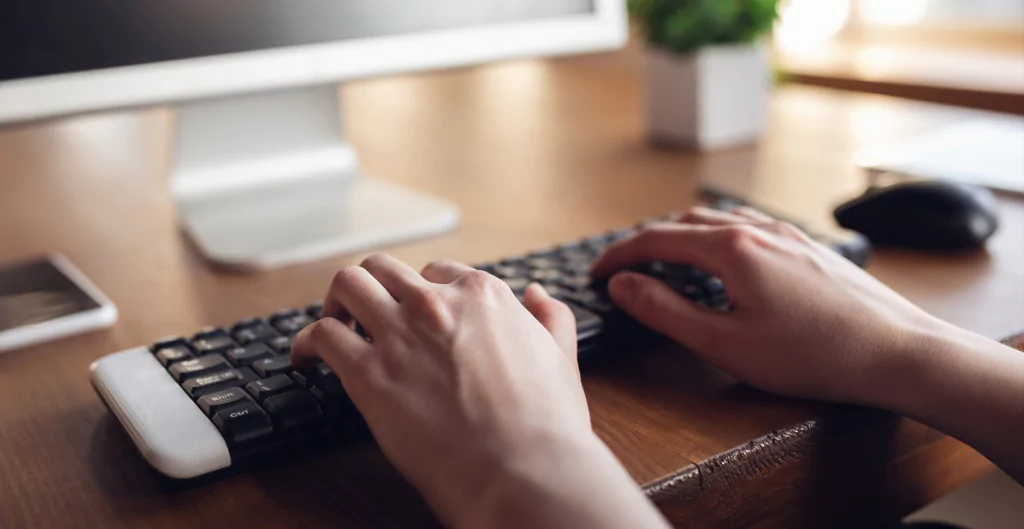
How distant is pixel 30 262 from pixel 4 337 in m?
0.17

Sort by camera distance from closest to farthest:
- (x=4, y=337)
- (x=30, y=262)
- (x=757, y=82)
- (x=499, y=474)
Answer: (x=499, y=474) → (x=4, y=337) → (x=30, y=262) → (x=757, y=82)

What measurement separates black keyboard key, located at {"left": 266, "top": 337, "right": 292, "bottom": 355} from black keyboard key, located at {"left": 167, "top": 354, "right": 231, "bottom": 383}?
3 centimetres

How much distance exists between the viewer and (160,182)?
43.1 inches

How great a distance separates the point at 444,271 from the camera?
545 millimetres

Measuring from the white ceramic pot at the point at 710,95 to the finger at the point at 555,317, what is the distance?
1.96 ft

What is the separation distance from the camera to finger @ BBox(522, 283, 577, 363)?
0.49 meters

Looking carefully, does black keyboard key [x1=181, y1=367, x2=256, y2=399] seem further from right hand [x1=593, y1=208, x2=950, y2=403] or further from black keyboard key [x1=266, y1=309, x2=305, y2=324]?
right hand [x1=593, y1=208, x2=950, y2=403]

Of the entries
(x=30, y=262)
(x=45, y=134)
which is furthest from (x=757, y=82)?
(x=45, y=134)

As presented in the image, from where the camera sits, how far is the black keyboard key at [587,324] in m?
0.53

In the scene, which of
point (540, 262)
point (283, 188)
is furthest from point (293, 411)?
point (283, 188)

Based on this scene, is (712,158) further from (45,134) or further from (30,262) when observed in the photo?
(45,134)

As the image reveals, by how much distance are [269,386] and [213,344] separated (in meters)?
0.07

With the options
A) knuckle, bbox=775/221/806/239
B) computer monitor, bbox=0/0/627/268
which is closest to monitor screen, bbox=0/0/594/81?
computer monitor, bbox=0/0/627/268

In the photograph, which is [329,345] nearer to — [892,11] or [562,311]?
[562,311]
